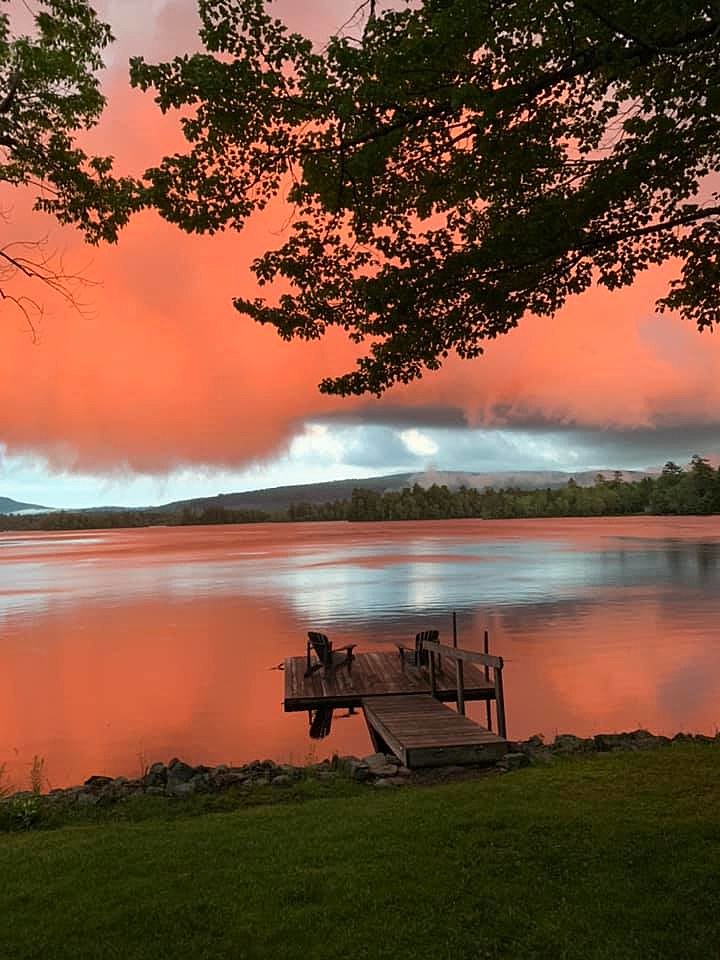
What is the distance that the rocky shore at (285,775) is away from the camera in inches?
387

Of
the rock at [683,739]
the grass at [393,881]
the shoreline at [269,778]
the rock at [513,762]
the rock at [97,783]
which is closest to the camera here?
the grass at [393,881]

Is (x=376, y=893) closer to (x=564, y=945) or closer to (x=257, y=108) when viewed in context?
(x=564, y=945)

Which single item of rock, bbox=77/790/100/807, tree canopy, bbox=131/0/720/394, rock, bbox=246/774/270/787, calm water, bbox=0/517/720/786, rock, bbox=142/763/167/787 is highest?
A: tree canopy, bbox=131/0/720/394

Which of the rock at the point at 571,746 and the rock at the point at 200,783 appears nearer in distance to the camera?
the rock at the point at 200,783

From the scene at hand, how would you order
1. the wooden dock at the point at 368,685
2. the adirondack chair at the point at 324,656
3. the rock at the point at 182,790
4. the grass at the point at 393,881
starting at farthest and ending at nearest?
the adirondack chair at the point at 324,656
the wooden dock at the point at 368,685
the rock at the point at 182,790
the grass at the point at 393,881

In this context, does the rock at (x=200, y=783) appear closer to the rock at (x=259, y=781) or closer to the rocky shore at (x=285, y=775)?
the rocky shore at (x=285, y=775)

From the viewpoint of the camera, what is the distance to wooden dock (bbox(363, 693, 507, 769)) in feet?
34.6

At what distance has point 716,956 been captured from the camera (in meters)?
4.53

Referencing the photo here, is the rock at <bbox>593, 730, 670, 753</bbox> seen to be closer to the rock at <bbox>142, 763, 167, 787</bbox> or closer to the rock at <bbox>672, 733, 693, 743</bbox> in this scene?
the rock at <bbox>672, 733, 693, 743</bbox>

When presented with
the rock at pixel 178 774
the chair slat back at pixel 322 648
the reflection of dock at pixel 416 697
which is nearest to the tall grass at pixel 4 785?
the rock at pixel 178 774

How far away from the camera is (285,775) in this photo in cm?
1048

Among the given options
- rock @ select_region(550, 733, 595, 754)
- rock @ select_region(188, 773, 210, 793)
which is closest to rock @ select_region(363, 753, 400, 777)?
rock @ select_region(188, 773, 210, 793)

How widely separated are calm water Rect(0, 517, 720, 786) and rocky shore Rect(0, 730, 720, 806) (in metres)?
4.17

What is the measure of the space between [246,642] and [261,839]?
24794 mm
